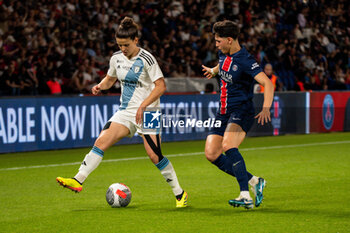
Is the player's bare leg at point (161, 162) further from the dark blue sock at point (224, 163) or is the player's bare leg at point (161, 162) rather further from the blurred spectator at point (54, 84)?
the blurred spectator at point (54, 84)

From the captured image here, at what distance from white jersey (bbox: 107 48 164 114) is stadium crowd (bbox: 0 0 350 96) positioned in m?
8.98

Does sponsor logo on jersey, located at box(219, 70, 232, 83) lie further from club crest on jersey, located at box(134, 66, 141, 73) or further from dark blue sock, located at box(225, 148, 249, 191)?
club crest on jersey, located at box(134, 66, 141, 73)

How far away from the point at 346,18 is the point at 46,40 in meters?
17.0

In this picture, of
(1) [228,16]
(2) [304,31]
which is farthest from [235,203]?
(2) [304,31]

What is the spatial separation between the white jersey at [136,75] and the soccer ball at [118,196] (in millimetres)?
961

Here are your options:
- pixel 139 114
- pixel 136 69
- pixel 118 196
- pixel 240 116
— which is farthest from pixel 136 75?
pixel 118 196

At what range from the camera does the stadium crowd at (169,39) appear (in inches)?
695

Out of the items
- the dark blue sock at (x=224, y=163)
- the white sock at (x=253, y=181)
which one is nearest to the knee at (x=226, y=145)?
the dark blue sock at (x=224, y=163)

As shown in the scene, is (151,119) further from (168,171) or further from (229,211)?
(229,211)

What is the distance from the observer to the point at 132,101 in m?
8.04

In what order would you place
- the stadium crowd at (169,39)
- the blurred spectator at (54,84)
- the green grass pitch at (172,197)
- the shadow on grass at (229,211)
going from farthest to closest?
1. the stadium crowd at (169,39)
2. the blurred spectator at (54,84)
3. the shadow on grass at (229,211)
4. the green grass pitch at (172,197)

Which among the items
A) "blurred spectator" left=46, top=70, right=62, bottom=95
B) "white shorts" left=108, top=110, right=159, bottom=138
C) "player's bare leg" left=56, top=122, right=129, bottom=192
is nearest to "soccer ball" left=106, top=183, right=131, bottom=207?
"player's bare leg" left=56, top=122, right=129, bottom=192

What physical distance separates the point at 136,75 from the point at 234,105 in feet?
3.89

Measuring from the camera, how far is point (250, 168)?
12.3 metres
